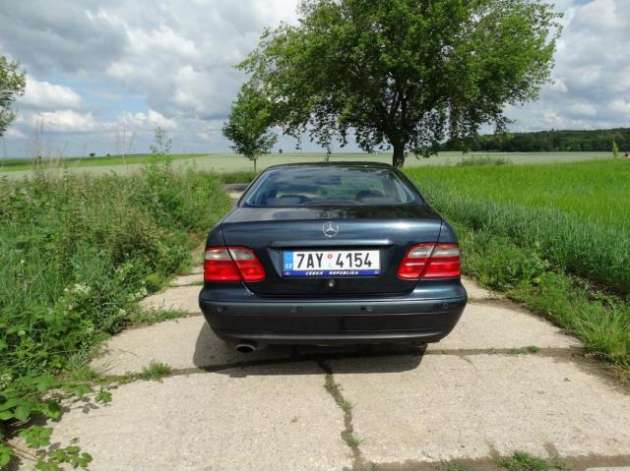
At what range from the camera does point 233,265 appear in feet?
8.61

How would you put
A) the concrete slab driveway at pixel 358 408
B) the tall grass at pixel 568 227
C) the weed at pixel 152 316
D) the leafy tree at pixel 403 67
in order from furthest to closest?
the leafy tree at pixel 403 67, the tall grass at pixel 568 227, the weed at pixel 152 316, the concrete slab driveway at pixel 358 408

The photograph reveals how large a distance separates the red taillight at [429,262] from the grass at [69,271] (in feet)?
6.04

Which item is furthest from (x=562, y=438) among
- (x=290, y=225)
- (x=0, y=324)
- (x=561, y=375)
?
(x=0, y=324)

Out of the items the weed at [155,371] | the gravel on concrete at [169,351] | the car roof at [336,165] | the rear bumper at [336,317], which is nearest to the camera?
the rear bumper at [336,317]

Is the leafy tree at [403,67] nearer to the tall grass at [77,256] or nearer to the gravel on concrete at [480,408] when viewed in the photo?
the tall grass at [77,256]

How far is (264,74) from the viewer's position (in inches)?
938

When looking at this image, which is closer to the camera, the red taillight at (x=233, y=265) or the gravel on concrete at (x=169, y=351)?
the red taillight at (x=233, y=265)

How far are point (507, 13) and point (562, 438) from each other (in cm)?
2362

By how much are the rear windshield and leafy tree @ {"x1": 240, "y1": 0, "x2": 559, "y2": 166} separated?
16746mm

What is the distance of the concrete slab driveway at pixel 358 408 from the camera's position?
2.10 m

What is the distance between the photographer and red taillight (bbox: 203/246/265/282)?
2594 mm

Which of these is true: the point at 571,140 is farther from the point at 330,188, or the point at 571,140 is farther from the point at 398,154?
the point at 330,188

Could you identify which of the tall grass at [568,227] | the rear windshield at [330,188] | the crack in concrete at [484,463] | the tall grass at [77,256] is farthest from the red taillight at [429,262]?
the tall grass at [568,227]

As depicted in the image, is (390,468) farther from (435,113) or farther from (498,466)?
(435,113)
